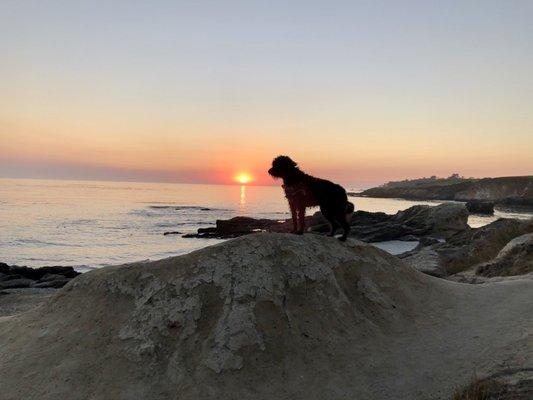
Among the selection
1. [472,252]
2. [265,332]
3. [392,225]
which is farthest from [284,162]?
[392,225]

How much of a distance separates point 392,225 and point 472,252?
19363 millimetres

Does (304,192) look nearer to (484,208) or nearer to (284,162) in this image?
(284,162)

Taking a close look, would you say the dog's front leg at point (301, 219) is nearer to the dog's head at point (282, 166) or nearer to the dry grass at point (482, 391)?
the dog's head at point (282, 166)

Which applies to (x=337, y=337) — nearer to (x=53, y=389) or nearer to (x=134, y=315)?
(x=134, y=315)

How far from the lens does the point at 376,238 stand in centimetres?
3562

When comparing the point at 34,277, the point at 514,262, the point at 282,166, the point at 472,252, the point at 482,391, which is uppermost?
the point at 282,166

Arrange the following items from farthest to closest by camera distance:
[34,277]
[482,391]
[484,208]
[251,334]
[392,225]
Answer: [484,208]
[392,225]
[34,277]
[251,334]
[482,391]

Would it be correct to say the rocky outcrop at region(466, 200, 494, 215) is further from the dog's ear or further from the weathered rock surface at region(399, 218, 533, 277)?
the dog's ear

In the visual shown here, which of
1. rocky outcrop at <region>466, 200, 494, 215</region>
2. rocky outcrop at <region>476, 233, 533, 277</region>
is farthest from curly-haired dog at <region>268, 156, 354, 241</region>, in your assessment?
rocky outcrop at <region>466, 200, 494, 215</region>

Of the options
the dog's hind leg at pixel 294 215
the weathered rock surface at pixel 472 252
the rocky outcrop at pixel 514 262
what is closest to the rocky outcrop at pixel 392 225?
the weathered rock surface at pixel 472 252

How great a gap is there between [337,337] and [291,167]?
3259 millimetres

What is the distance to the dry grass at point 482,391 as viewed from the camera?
5.13 meters

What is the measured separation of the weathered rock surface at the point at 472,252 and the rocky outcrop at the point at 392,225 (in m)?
13.5

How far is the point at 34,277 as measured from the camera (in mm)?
21938
